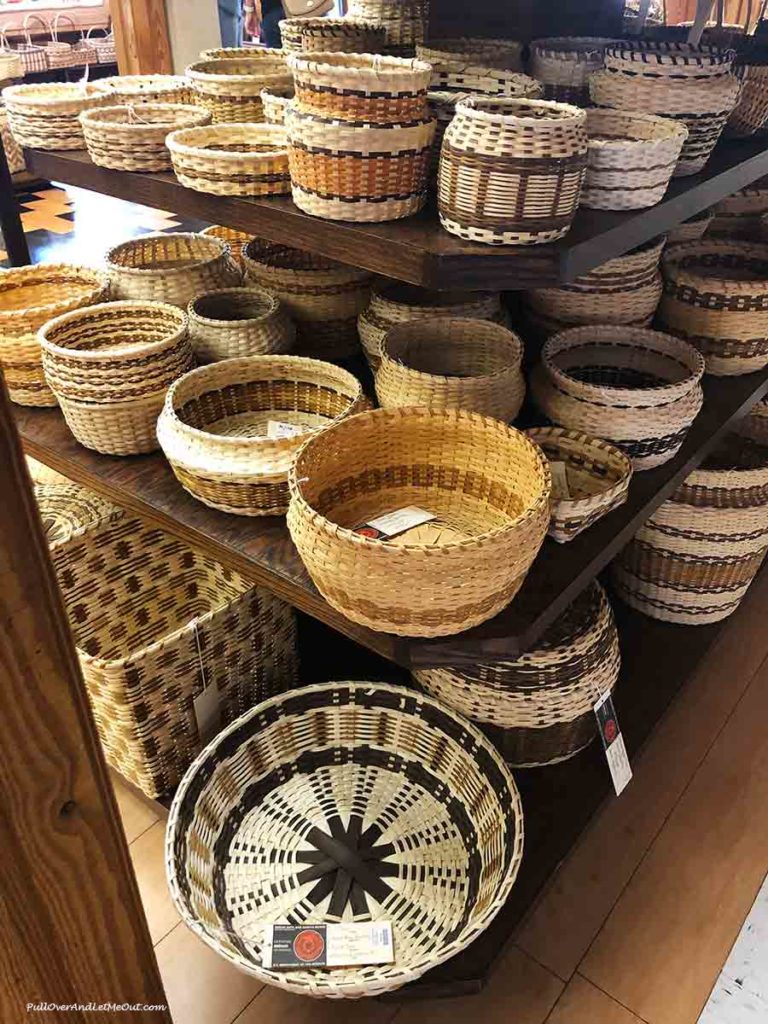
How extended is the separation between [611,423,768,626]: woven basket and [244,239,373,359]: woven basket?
0.79m

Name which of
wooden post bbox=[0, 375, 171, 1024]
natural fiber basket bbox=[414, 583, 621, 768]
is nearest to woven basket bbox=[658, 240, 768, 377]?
natural fiber basket bbox=[414, 583, 621, 768]

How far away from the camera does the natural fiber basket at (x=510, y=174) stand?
1.00m

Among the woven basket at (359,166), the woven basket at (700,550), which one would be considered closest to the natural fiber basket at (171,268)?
the woven basket at (359,166)

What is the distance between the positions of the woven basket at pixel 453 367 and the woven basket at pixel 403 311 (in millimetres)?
32

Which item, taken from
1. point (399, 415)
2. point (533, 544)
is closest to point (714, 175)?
point (399, 415)

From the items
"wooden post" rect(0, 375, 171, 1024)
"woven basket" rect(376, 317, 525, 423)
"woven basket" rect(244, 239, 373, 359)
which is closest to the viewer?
"wooden post" rect(0, 375, 171, 1024)

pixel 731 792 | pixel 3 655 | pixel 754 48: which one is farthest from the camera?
pixel 754 48

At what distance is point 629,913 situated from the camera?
4.98 feet

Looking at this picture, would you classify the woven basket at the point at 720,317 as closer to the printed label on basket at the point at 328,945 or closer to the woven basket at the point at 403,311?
the woven basket at the point at 403,311

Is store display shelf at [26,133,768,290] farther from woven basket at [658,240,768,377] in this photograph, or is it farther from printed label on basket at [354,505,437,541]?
printed label on basket at [354,505,437,541]

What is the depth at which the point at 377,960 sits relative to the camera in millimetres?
1262

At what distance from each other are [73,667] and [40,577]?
0.10 meters

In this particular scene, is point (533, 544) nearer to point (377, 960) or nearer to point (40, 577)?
point (40, 577)

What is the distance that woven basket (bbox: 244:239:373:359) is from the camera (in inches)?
67.7
